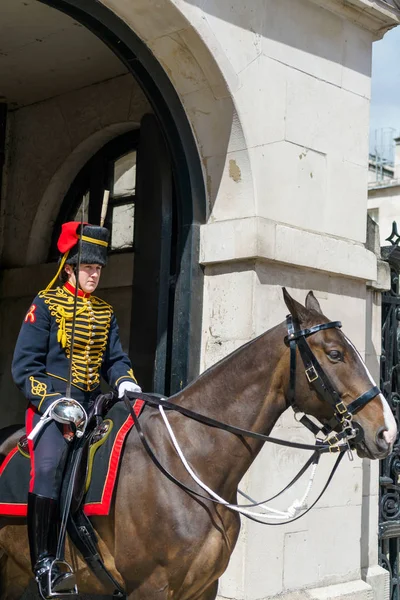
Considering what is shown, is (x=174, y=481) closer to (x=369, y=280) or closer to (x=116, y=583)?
(x=116, y=583)

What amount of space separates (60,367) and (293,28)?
305 centimetres

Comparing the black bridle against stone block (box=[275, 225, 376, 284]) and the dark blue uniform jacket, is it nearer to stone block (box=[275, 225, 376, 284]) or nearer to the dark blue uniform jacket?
the dark blue uniform jacket

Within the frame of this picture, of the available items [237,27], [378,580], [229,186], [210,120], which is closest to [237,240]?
[229,186]

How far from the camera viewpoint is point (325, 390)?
378cm

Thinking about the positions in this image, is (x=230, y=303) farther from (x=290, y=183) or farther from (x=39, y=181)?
(x=39, y=181)

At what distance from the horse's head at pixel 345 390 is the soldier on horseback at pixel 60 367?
91cm

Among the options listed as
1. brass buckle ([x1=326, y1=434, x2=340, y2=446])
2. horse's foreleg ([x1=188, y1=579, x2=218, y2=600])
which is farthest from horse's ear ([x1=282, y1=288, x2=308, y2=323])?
horse's foreleg ([x1=188, y1=579, x2=218, y2=600])

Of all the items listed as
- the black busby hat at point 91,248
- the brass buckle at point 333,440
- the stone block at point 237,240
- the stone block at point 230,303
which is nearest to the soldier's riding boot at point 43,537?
the black busby hat at point 91,248

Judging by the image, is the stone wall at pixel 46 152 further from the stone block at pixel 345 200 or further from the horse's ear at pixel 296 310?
the horse's ear at pixel 296 310

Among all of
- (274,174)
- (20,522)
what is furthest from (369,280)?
(20,522)

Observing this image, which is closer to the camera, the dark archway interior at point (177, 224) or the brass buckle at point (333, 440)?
the brass buckle at point (333, 440)

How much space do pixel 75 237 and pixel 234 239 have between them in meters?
1.45

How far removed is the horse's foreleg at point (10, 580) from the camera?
461 centimetres

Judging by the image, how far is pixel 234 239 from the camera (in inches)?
218
